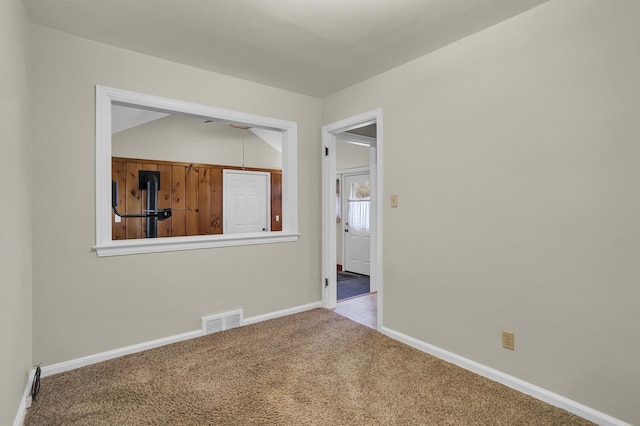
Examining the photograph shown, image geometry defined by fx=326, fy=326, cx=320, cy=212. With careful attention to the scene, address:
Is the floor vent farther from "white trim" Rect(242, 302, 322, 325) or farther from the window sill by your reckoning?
the window sill

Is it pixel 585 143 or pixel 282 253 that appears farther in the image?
pixel 282 253

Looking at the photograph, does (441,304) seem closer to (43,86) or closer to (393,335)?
(393,335)

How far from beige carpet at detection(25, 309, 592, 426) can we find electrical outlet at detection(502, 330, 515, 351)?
0.88 feet

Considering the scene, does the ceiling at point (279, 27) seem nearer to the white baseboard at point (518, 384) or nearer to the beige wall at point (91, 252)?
the beige wall at point (91, 252)

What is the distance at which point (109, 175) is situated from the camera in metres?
2.55

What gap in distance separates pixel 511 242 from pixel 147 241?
279cm

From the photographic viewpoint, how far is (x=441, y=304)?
2619 mm

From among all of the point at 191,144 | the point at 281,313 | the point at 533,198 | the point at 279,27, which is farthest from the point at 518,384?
the point at 191,144

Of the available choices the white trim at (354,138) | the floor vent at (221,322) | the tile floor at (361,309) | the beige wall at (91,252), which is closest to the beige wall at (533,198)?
the tile floor at (361,309)

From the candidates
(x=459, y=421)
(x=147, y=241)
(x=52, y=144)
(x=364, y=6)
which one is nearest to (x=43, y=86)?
(x=52, y=144)

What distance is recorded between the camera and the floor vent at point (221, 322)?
9.95ft

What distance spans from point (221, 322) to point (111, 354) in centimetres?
89

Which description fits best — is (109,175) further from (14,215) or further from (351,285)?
(351,285)

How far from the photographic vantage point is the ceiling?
203cm
